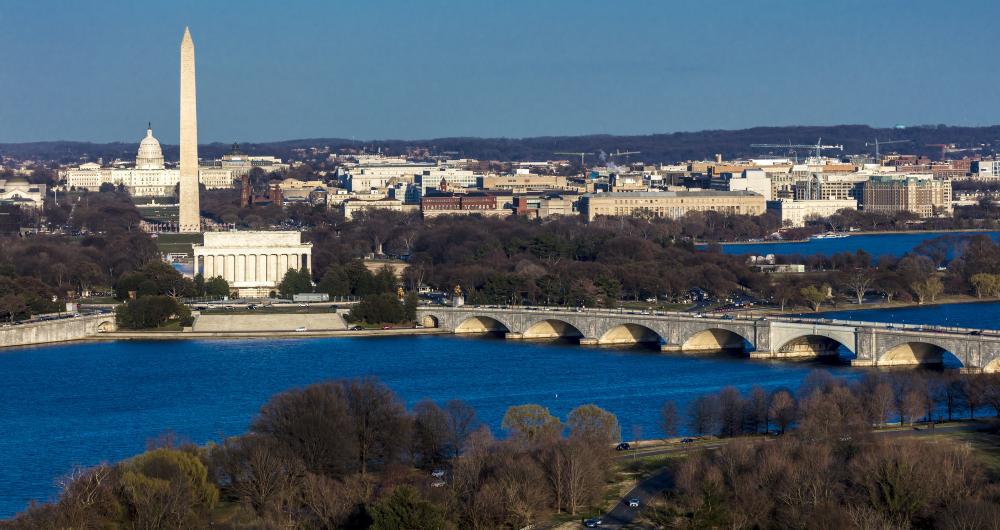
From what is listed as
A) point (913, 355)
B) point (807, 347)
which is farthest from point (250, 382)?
point (913, 355)

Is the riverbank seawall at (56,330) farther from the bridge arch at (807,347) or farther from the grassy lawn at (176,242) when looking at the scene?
the grassy lawn at (176,242)

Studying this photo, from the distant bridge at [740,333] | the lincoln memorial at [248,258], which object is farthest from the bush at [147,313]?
the lincoln memorial at [248,258]

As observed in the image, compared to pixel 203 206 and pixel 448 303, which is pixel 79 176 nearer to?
pixel 203 206

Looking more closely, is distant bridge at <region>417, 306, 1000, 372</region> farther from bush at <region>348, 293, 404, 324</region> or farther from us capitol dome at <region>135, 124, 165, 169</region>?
us capitol dome at <region>135, 124, 165, 169</region>

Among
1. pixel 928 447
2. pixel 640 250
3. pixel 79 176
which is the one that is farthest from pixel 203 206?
pixel 928 447

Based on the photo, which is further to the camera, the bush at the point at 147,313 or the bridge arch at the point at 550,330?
the bush at the point at 147,313

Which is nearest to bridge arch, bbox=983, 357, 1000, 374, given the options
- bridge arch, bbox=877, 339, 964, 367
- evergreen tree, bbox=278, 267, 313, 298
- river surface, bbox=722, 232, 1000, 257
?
bridge arch, bbox=877, 339, 964, 367

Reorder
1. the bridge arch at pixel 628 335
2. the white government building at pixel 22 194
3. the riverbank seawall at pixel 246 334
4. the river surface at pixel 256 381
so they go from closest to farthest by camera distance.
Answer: the river surface at pixel 256 381
the bridge arch at pixel 628 335
the riverbank seawall at pixel 246 334
the white government building at pixel 22 194
